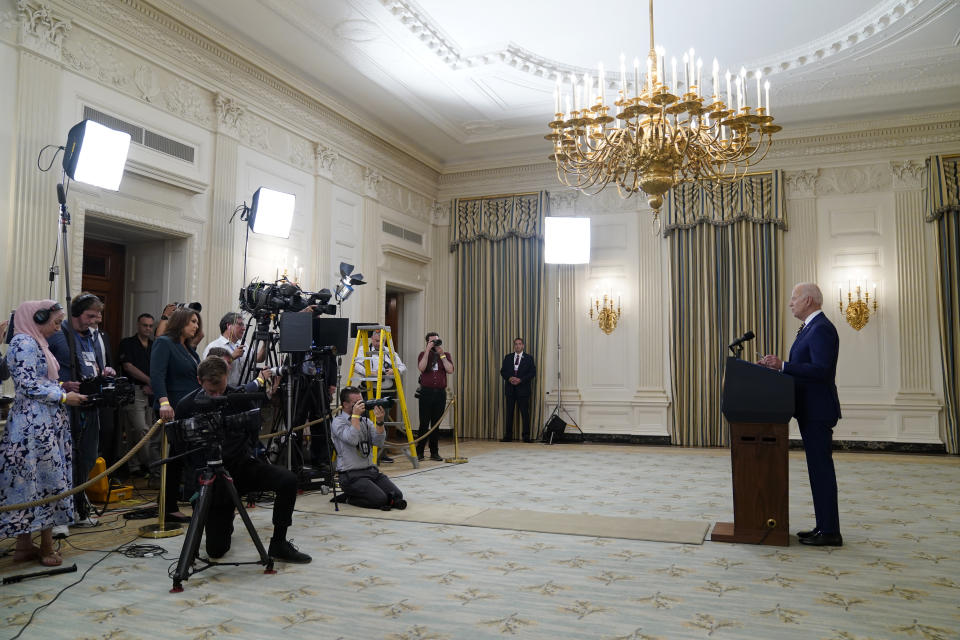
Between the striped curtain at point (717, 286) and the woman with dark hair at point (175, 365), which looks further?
the striped curtain at point (717, 286)

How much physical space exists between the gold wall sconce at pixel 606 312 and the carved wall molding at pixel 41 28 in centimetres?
706

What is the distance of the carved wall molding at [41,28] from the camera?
495 centimetres

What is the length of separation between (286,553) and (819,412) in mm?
2842

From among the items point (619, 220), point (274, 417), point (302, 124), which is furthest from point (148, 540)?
point (619, 220)

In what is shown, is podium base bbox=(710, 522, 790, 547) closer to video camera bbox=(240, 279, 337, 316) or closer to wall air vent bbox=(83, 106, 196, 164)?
video camera bbox=(240, 279, 337, 316)

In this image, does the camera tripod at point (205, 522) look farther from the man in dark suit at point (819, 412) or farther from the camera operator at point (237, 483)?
the man in dark suit at point (819, 412)

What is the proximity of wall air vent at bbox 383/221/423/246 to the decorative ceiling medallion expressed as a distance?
116 inches

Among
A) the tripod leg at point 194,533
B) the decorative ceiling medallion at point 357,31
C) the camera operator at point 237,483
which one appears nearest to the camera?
the tripod leg at point 194,533

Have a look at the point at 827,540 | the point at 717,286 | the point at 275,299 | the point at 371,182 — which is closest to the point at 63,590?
the point at 275,299

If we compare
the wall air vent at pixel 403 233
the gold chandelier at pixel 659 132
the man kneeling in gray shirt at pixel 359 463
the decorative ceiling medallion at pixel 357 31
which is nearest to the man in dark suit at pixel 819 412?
the gold chandelier at pixel 659 132

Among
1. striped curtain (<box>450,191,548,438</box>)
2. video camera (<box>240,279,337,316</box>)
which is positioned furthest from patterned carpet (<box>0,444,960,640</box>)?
striped curtain (<box>450,191,548,438</box>)

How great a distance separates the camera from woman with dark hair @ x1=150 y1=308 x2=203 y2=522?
4.26 meters

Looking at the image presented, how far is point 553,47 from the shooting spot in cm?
754

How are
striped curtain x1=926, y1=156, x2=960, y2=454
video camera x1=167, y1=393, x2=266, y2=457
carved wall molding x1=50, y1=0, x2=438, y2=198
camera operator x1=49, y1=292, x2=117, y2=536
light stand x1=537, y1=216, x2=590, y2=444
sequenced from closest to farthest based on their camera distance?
video camera x1=167, y1=393, x2=266, y2=457 → camera operator x1=49, y1=292, x2=117, y2=536 → carved wall molding x1=50, y1=0, x2=438, y2=198 → striped curtain x1=926, y1=156, x2=960, y2=454 → light stand x1=537, y1=216, x2=590, y2=444
